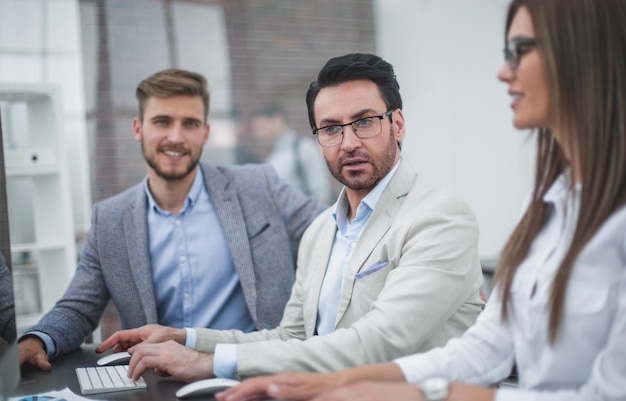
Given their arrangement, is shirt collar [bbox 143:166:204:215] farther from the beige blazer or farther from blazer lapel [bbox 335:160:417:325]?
blazer lapel [bbox 335:160:417:325]

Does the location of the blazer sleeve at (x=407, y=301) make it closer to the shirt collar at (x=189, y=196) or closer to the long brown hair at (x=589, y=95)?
the long brown hair at (x=589, y=95)

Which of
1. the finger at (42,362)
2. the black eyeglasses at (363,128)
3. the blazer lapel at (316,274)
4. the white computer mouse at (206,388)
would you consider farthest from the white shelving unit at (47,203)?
the white computer mouse at (206,388)

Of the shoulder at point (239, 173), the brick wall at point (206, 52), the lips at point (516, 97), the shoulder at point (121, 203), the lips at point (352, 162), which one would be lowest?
the shoulder at point (121, 203)

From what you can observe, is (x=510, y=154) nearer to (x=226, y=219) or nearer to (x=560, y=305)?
(x=226, y=219)

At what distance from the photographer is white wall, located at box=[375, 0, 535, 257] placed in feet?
18.3

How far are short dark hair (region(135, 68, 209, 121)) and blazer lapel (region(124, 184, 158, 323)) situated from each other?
368 mm

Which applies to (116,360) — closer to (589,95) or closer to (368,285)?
(368,285)

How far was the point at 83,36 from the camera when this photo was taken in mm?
4648

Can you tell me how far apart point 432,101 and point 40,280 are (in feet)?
11.3

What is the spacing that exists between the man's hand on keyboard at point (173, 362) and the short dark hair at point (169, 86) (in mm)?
1142

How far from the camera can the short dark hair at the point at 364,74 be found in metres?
1.85

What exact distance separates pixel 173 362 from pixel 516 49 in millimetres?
934

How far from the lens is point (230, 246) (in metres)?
2.29

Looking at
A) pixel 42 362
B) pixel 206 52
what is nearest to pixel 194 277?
pixel 42 362
